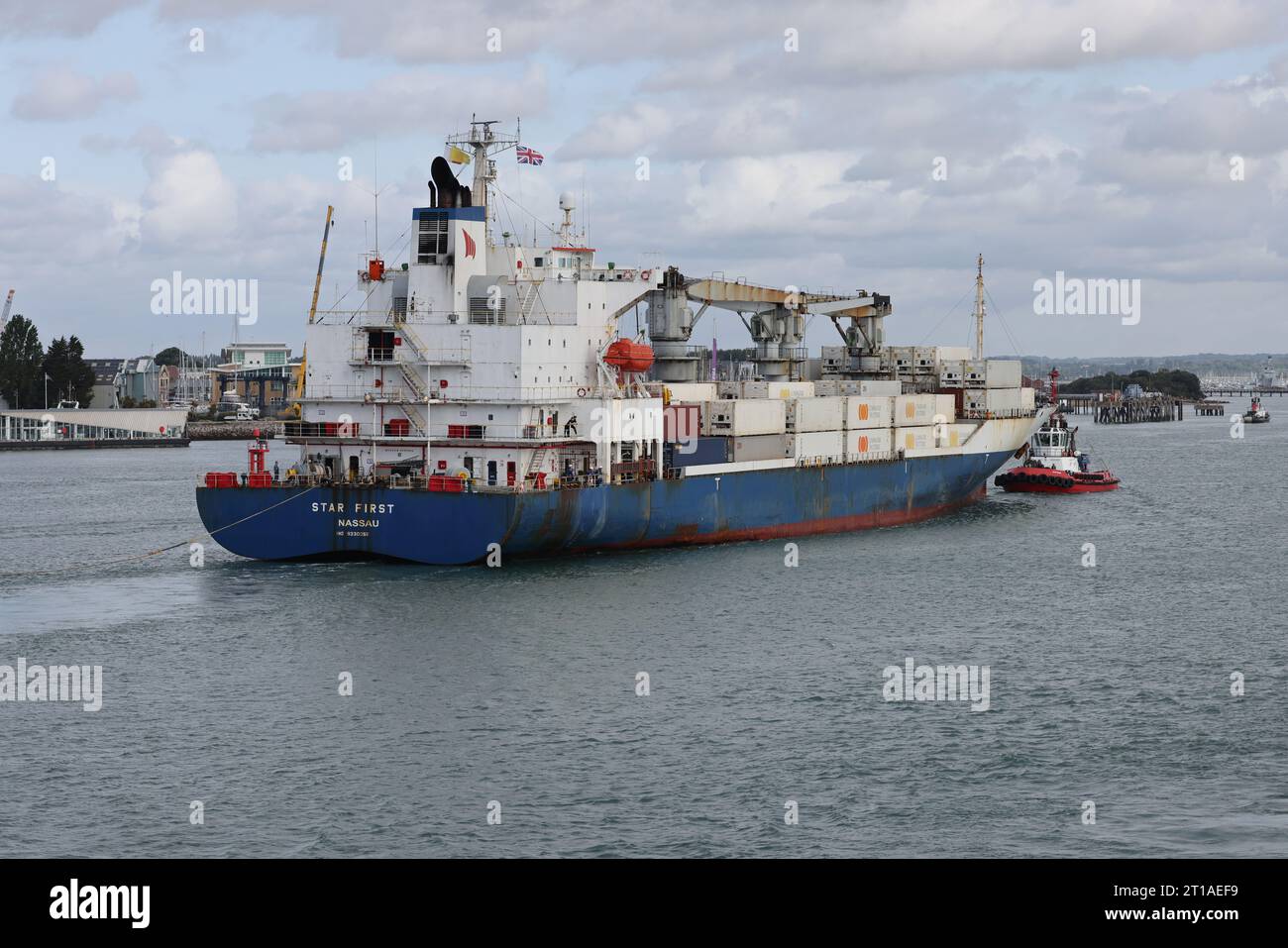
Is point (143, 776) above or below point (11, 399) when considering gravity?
below

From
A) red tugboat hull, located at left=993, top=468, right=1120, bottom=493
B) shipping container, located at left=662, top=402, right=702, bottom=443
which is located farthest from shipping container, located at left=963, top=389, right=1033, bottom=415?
shipping container, located at left=662, top=402, right=702, bottom=443

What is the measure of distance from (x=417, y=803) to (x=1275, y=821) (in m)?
14.0

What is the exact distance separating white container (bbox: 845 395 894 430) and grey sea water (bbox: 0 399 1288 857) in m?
11.5

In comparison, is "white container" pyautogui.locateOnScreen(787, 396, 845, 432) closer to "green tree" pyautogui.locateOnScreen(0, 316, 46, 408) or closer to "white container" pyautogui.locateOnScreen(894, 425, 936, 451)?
"white container" pyautogui.locateOnScreen(894, 425, 936, 451)

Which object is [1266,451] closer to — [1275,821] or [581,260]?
[581,260]

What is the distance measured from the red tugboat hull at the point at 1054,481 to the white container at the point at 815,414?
73.5 ft

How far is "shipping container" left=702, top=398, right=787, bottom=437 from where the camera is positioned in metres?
58.8

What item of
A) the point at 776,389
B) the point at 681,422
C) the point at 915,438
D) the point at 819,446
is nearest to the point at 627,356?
the point at 681,422

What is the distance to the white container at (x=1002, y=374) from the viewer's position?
80438 mm

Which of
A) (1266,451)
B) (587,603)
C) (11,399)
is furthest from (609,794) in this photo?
(11,399)

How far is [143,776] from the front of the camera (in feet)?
89.0

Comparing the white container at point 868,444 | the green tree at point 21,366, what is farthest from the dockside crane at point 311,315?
the green tree at point 21,366
